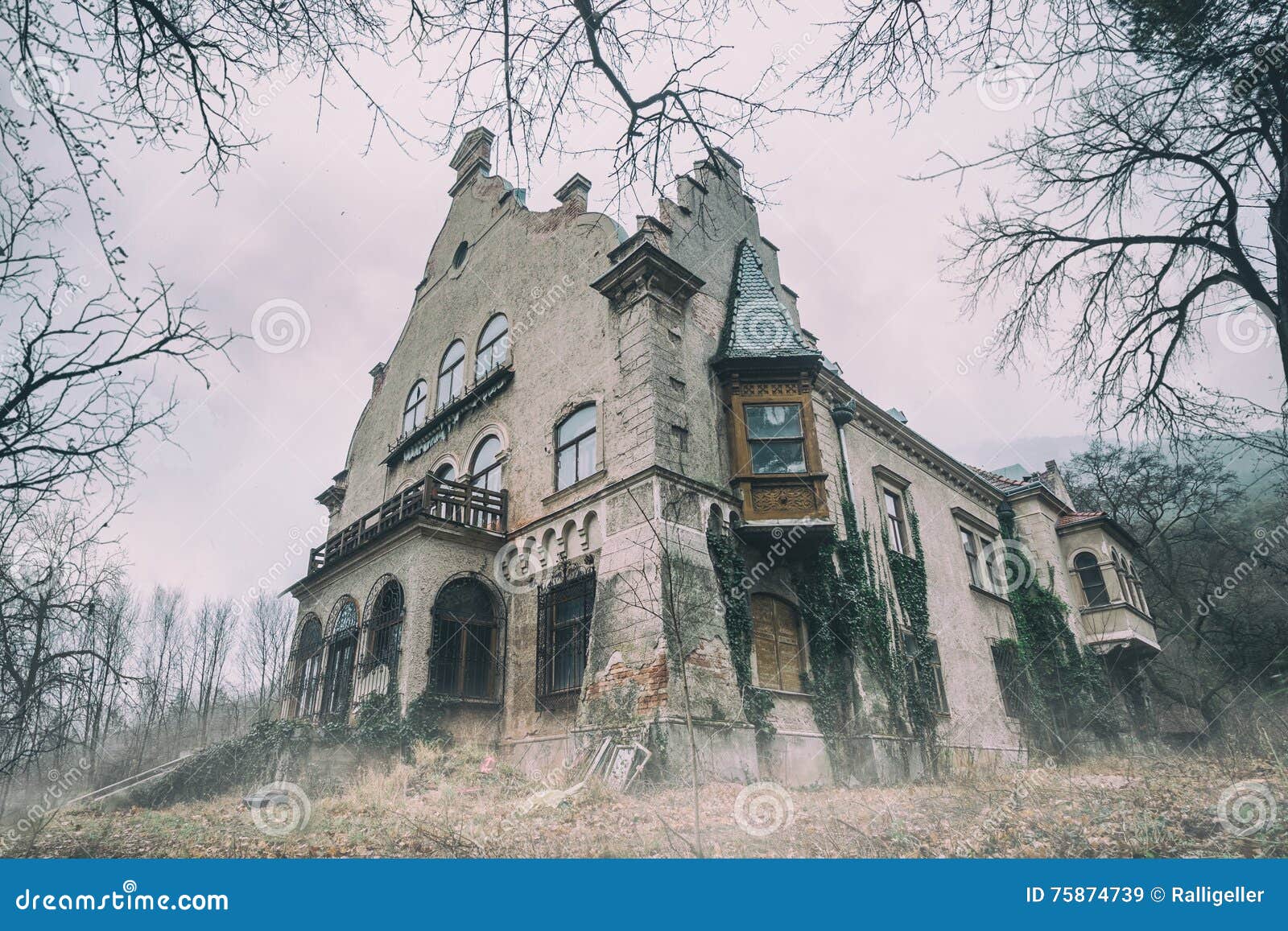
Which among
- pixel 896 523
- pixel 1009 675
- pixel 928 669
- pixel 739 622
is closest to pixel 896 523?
pixel 896 523

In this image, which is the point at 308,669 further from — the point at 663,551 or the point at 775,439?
the point at 775,439

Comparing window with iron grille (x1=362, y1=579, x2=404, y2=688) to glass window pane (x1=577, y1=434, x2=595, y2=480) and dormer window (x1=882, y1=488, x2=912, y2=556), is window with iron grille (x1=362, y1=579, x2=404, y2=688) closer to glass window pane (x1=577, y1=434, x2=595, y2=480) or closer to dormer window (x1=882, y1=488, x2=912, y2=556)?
glass window pane (x1=577, y1=434, x2=595, y2=480)

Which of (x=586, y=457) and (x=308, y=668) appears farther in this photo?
(x=308, y=668)

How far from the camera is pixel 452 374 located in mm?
20062

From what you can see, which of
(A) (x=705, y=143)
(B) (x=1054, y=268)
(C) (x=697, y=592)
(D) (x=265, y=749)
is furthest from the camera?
(D) (x=265, y=749)

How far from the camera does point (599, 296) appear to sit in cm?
1531

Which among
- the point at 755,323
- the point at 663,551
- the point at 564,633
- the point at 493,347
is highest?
the point at 493,347

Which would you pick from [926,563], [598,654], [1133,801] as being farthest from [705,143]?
[926,563]

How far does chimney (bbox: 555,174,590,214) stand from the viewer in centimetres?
1712

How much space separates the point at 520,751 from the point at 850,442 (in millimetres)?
10161

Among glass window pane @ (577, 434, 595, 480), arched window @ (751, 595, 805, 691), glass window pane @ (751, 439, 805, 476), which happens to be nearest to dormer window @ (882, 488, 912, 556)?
glass window pane @ (751, 439, 805, 476)

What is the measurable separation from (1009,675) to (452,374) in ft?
58.5

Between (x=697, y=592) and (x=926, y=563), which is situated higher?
(x=926, y=563)

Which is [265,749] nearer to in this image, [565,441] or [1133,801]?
[565,441]
